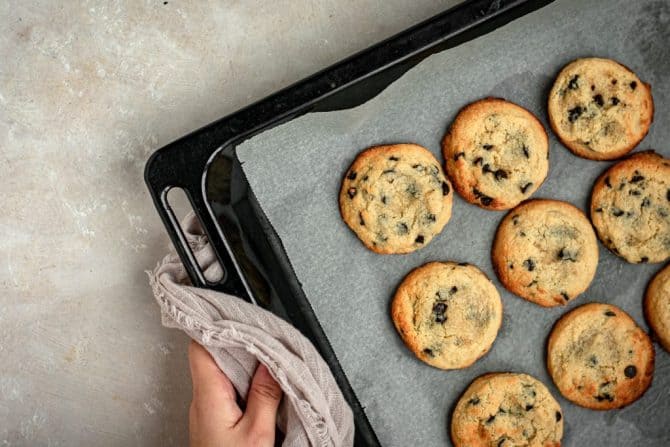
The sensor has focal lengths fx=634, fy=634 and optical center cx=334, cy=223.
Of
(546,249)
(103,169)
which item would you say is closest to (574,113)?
(546,249)

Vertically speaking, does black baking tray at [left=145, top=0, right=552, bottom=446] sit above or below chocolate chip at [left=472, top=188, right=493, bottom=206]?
above

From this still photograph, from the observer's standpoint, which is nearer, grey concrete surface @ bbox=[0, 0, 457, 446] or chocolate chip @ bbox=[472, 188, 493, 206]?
chocolate chip @ bbox=[472, 188, 493, 206]

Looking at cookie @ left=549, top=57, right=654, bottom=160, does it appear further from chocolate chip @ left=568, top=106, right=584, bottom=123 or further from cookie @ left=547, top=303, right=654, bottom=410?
cookie @ left=547, top=303, right=654, bottom=410

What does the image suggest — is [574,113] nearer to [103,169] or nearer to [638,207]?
[638,207]

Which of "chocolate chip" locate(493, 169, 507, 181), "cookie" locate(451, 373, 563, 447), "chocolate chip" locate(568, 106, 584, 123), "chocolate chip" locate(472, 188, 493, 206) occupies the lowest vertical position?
"cookie" locate(451, 373, 563, 447)

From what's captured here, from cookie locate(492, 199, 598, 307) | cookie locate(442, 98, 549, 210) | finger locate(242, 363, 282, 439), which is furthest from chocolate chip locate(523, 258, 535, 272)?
finger locate(242, 363, 282, 439)

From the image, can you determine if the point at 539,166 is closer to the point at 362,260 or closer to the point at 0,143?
the point at 362,260

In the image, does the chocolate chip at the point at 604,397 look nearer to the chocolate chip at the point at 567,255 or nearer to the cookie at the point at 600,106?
the chocolate chip at the point at 567,255
